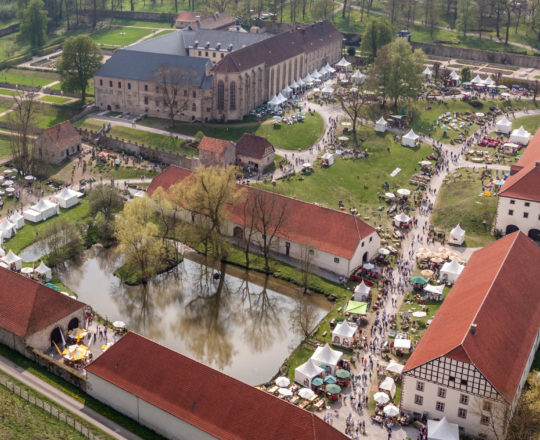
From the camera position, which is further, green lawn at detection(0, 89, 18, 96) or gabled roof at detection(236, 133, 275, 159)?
green lawn at detection(0, 89, 18, 96)

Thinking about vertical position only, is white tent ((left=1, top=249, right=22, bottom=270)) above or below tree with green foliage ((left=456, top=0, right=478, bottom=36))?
below

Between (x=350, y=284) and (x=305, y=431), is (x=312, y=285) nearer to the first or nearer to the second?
(x=350, y=284)

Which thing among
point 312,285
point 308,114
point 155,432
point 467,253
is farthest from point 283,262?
point 308,114

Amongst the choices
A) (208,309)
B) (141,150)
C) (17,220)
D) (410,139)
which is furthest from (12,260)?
(410,139)

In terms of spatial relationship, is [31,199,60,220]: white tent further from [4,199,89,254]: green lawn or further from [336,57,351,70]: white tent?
[336,57,351,70]: white tent

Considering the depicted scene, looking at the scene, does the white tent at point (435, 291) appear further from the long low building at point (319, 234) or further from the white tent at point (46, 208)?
the white tent at point (46, 208)

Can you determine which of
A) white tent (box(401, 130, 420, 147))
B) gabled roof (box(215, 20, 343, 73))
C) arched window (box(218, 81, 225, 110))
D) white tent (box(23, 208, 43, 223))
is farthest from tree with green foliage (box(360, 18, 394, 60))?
white tent (box(23, 208, 43, 223))
